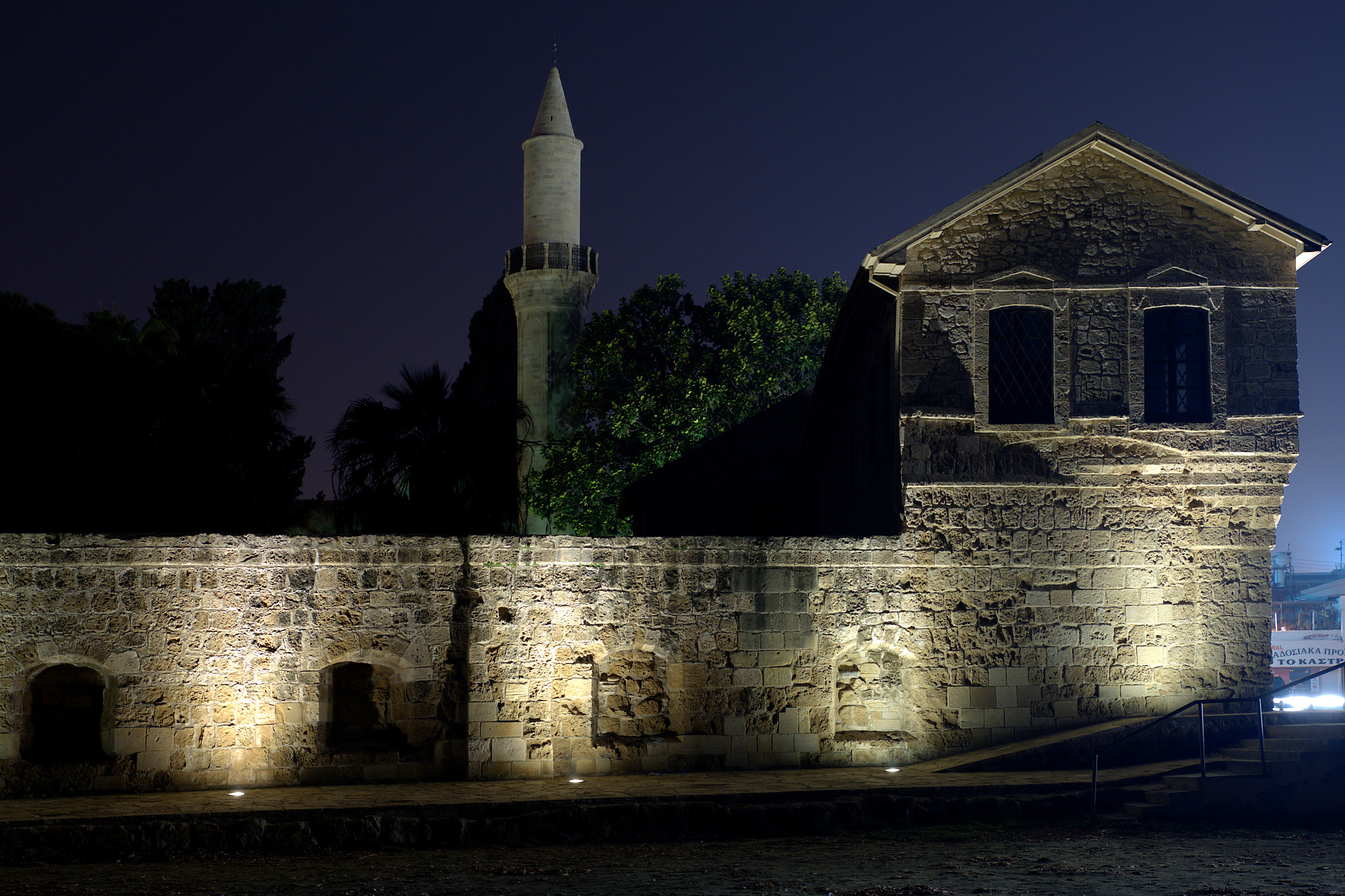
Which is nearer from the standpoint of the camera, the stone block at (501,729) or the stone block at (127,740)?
the stone block at (127,740)

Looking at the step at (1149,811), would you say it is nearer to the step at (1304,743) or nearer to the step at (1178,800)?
Result: the step at (1178,800)

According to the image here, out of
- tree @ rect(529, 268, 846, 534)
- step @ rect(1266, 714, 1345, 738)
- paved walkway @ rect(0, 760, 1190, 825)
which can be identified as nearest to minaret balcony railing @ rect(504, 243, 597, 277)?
tree @ rect(529, 268, 846, 534)

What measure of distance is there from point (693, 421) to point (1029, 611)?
60.5ft

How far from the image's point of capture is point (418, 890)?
388 inches

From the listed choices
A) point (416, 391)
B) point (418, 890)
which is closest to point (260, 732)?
point (418, 890)

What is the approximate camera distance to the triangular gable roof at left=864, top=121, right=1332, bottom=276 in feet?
51.4

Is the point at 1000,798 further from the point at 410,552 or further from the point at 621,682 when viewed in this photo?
the point at 410,552

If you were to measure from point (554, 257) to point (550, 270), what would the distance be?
43 cm

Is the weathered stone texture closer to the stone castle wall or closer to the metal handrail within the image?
the stone castle wall

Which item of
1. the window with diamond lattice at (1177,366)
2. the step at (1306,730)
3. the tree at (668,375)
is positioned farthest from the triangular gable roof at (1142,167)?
the tree at (668,375)

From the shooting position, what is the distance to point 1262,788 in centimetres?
1315

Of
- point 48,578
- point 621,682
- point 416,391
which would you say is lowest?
point 621,682

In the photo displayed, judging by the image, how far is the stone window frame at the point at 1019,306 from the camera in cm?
A: 1577

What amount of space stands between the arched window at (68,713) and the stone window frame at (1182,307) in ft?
42.9
